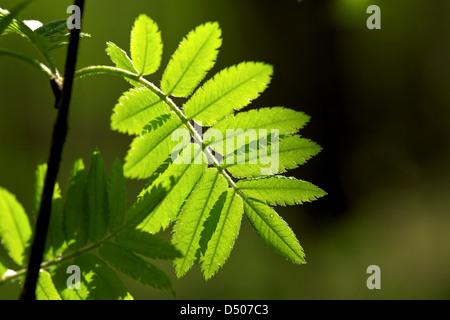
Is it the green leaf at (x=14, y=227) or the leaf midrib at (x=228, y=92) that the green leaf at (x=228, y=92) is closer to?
the leaf midrib at (x=228, y=92)

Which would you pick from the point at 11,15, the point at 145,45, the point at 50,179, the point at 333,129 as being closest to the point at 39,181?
the point at 50,179

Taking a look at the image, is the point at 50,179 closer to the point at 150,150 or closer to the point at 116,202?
the point at 116,202

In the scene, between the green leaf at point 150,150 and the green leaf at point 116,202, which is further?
the green leaf at point 150,150

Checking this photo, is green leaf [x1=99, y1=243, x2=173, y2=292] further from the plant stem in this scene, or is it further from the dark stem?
the plant stem

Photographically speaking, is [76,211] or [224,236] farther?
[224,236]

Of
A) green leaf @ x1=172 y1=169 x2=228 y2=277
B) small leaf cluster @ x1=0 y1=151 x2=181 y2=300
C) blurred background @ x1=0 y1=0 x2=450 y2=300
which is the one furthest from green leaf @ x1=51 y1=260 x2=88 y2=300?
blurred background @ x1=0 y1=0 x2=450 y2=300

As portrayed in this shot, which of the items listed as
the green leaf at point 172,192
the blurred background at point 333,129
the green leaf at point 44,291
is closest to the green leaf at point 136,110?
the green leaf at point 172,192

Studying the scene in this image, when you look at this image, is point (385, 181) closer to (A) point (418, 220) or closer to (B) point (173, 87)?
(A) point (418, 220)
